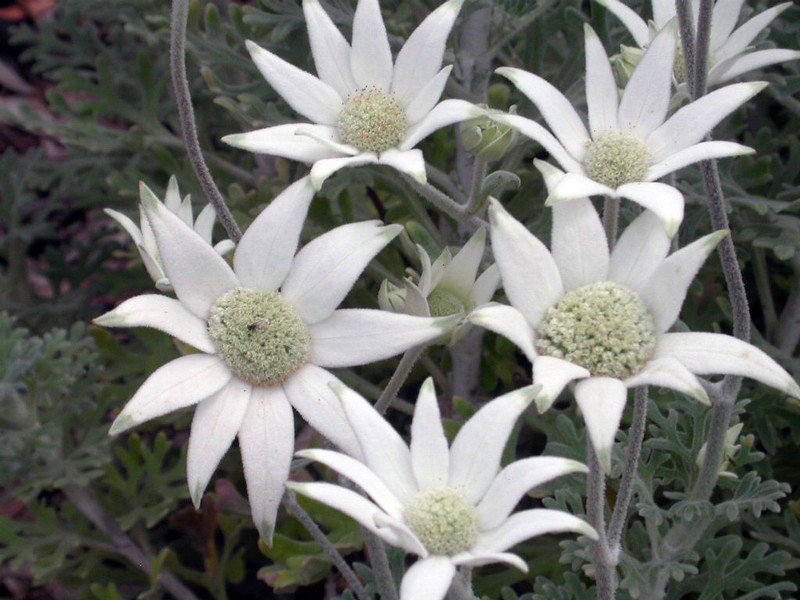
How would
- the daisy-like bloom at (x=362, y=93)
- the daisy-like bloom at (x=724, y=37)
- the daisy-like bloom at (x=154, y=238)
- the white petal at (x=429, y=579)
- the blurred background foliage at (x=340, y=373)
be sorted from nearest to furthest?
1. the white petal at (x=429, y=579)
2. the daisy-like bloom at (x=362, y=93)
3. the daisy-like bloom at (x=154, y=238)
4. the daisy-like bloom at (x=724, y=37)
5. the blurred background foliage at (x=340, y=373)

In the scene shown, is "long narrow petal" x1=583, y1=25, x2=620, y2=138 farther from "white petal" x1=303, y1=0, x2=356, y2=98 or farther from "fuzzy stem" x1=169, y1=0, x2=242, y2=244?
"fuzzy stem" x1=169, y1=0, x2=242, y2=244

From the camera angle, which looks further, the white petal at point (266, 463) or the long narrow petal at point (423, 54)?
the long narrow petal at point (423, 54)

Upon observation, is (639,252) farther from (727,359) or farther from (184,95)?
(184,95)

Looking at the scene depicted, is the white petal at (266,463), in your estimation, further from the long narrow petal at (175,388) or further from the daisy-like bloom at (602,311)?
the daisy-like bloom at (602,311)

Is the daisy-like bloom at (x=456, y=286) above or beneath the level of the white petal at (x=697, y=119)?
beneath

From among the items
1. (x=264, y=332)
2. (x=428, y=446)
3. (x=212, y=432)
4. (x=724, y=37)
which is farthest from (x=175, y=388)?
(x=724, y=37)

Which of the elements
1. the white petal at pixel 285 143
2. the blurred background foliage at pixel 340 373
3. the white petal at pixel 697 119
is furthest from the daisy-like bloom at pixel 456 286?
the white petal at pixel 697 119

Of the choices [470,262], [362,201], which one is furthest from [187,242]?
[362,201]
